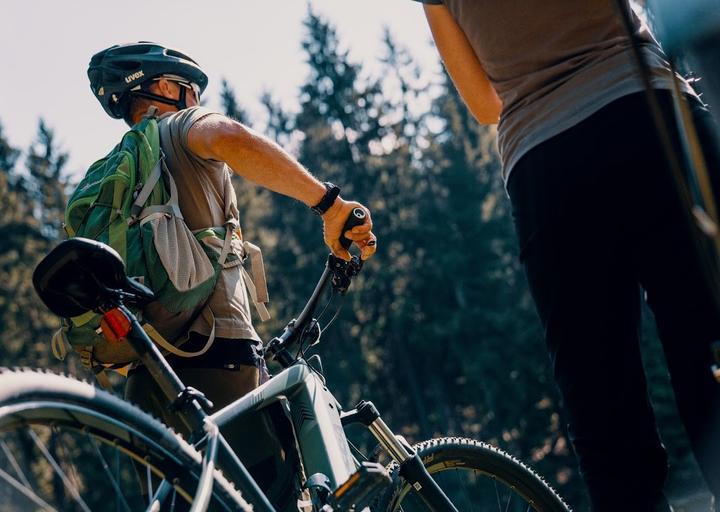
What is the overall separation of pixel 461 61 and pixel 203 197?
917mm

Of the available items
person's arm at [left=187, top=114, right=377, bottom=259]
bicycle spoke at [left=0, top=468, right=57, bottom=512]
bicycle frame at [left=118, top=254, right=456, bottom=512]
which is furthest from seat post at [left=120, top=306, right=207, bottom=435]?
person's arm at [left=187, top=114, right=377, bottom=259]

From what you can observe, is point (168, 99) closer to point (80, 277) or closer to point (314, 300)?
point (314, 300)

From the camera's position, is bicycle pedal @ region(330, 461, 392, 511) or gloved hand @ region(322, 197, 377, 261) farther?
gloved hand @ region(322, 197, 377, 261)

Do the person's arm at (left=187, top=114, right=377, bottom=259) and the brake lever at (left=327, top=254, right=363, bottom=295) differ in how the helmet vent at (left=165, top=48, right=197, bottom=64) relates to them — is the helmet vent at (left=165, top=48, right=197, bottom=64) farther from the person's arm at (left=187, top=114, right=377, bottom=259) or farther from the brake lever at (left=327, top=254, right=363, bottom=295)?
the brake lever at (left=327, top=254, right=363, bottom=295)

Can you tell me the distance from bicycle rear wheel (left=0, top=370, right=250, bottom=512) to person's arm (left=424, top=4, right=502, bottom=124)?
3.63ft

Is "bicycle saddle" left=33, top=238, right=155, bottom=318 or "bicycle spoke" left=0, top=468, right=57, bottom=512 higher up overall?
"bicycle saddle" left=33, top=238, right=155, bottom=318

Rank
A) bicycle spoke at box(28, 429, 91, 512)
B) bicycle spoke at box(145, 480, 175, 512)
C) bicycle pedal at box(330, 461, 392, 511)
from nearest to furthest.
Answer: bicycle spoke at box(28, 429, 91, 512), bicycle spoke at box(145, 480, 175, 512), bicycle pedal at box(330, 461, 392, 511)

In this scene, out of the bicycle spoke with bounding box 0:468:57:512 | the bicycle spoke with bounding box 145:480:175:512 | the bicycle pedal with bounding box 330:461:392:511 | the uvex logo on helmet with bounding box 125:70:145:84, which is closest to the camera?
the bicycle spoke with bounding box 0:468:57:512

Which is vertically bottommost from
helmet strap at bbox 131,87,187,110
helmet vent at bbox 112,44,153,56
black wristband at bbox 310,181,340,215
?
black wristband at bbox 310,181,340,215

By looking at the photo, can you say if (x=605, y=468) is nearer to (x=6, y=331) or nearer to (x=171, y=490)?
(x=171, y=490)

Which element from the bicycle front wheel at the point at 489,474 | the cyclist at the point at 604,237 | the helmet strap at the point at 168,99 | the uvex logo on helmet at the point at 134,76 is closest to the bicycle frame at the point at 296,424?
the bicycle front wheel at the point at 489,474

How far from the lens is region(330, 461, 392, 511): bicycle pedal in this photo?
2051 mm

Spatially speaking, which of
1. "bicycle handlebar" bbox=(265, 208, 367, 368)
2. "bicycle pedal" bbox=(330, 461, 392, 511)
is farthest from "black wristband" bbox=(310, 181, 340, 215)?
"bicycle pedal" bbox=(330, 461, 392, 511)

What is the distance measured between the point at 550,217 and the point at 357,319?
1350 inches
